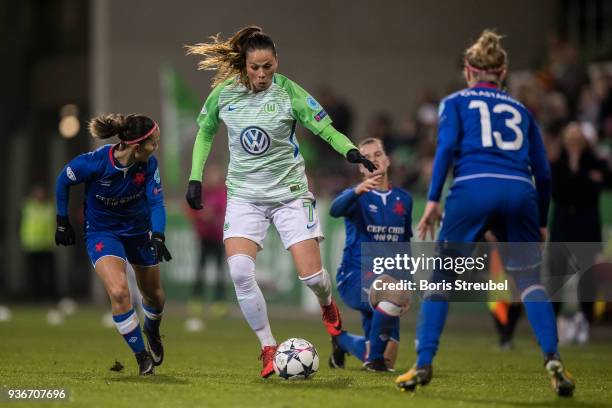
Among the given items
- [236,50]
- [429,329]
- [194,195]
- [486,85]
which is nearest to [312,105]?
[236,50]

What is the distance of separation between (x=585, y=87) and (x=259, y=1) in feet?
31.3

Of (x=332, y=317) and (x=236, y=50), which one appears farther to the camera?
(x=332, y=317)

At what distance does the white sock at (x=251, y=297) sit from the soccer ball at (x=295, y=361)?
Result: 23 centimetres

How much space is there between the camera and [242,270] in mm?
8797

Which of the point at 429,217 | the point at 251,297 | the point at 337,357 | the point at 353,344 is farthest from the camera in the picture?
the point at 337,357

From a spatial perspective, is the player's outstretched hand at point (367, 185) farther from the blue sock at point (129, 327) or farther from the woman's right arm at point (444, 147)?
the blue sock at point (129, 327)

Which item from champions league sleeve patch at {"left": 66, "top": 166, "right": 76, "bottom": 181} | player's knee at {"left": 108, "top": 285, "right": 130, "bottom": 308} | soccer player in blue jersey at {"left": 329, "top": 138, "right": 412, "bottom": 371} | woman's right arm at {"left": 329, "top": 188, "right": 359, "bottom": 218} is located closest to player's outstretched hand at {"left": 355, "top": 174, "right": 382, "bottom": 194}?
soccer player in blue jersey at {"left": 329, "top": 138, "right": 412, "bottom": 371}

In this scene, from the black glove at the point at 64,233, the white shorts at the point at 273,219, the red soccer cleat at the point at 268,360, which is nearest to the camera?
the red soccer cleat at the point at 268,360

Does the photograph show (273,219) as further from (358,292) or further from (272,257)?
(272,257)

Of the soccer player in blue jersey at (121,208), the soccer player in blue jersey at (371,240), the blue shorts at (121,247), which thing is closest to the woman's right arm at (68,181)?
the soccer player in blue jersey at (121,208)

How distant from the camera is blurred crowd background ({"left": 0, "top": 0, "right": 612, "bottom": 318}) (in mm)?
21891

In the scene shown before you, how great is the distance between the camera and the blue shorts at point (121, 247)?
30.0ft

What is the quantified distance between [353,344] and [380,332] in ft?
1.17

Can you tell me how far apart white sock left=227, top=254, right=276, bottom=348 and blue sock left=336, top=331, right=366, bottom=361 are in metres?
1.16
